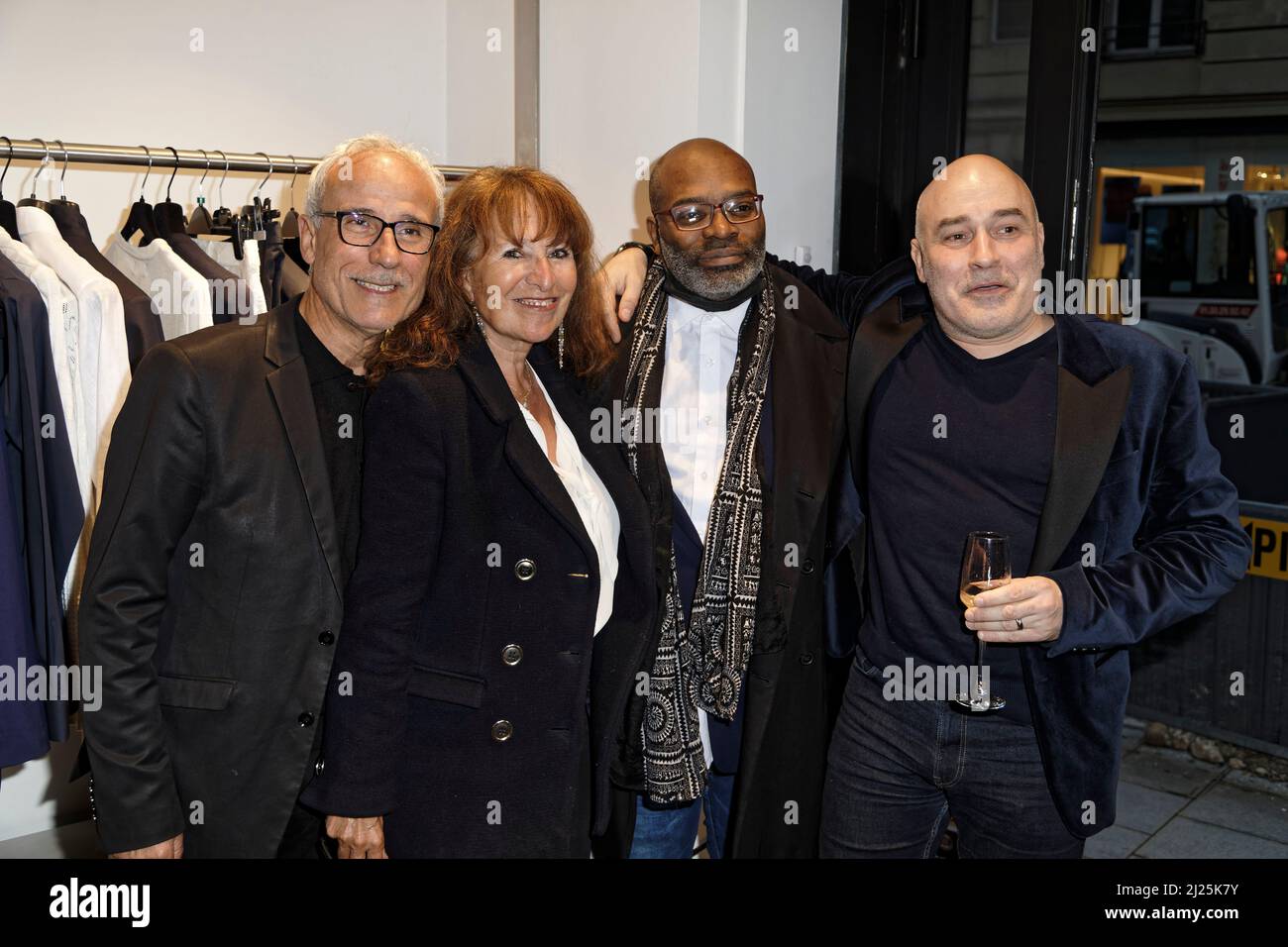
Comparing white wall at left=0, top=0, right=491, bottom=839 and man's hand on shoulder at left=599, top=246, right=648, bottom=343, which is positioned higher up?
white wall at left=0, top=0, right=491, bottom=839

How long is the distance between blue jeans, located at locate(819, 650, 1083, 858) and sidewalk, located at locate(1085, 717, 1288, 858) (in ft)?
7.49

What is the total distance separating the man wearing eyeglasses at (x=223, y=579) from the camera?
1.91 meters

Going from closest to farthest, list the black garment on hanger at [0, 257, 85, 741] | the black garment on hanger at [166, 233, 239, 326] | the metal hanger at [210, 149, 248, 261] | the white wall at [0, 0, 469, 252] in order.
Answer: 1. the black garment on hanger at [0, 257, 85, 741]
2. the black garment on hanger at [166, 233, 239, 326]
3. the metal hanger at [210, 149, 248, 261]
4. the white wall at [0, 0, 469, 252]

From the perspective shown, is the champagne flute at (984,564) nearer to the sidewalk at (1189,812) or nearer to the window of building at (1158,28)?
the sidewalk at (1189,812)

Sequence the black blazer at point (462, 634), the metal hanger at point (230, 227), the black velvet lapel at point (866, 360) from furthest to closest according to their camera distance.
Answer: the metal hanger at point (230, 227), the black velvet lapel at point (866, 360), the black blazer at point (462, 634)

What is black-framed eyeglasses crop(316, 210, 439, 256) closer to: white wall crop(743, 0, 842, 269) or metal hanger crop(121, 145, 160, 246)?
metal hanger crop(121, 145, 160, 246)

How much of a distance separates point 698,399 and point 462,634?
79cm

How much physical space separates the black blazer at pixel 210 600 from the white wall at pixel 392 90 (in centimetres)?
133

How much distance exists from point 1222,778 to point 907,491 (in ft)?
11.2

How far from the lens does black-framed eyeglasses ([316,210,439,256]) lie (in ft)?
7.01

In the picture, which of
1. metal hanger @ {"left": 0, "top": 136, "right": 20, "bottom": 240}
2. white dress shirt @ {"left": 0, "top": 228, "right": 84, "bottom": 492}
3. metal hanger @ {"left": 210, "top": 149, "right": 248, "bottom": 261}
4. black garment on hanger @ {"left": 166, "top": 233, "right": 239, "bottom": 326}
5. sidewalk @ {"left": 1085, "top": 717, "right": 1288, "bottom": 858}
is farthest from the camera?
sidewalk @ {"left": 1085, "top": 717, "right": 1288, "bottom": 858}

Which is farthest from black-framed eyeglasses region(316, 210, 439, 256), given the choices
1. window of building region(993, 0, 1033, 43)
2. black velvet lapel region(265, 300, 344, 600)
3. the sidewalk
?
the sidewalk

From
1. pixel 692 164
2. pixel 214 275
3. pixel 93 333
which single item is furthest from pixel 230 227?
pixel 692 164

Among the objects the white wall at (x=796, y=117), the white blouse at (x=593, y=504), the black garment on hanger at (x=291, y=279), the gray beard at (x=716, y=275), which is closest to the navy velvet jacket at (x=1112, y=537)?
the gray beard at (x=716, y=275)
